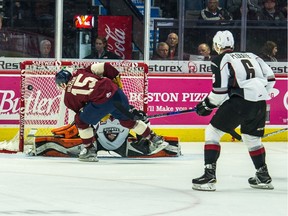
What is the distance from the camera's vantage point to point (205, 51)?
13.7 metres

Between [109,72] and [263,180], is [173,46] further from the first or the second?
[263,180]

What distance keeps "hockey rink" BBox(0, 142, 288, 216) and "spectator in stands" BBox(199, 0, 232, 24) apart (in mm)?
2273

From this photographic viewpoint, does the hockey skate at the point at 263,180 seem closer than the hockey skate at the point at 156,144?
Yes

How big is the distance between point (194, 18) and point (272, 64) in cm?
114

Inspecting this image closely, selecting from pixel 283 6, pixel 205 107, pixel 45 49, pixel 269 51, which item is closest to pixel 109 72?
pixel 205 107

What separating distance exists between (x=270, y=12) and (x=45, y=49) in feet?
9.22

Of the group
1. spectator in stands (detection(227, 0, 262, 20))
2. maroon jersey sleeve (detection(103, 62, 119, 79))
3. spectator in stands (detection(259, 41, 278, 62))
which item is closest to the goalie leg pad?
maroon jersey sleeve (detection(103, 62, 119, 79))

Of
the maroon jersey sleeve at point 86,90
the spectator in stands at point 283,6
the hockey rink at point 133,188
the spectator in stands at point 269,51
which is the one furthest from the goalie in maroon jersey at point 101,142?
the spectator in stands at point 283,6

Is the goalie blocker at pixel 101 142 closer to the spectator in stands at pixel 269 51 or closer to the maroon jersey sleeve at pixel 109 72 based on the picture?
the maroon jersey sleeve at pixel 109 72

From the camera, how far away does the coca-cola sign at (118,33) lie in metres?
13.2

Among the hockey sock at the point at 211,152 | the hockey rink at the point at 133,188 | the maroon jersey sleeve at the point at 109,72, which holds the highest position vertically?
the maroon jersey sleeve at the point at 109,72

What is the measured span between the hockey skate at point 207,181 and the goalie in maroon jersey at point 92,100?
7.30 ft

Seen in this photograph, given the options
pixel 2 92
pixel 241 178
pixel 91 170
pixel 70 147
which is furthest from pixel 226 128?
pixel 2 92

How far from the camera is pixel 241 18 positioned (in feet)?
45.0
